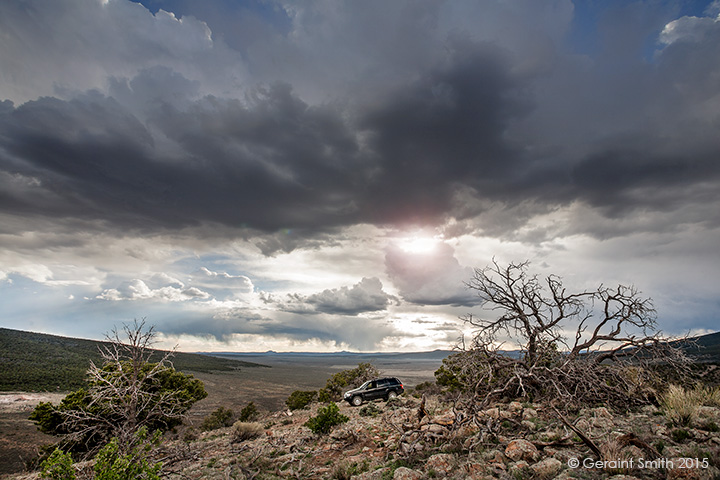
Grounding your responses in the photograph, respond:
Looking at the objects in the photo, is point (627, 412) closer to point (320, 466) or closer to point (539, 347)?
point (539, 347)

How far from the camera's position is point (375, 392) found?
22.8 meters

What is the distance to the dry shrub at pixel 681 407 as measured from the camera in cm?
770

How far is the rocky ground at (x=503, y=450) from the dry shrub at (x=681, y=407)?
221 mm

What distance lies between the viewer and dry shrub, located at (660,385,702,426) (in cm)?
770

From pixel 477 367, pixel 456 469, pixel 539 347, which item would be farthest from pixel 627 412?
pixel 456 469

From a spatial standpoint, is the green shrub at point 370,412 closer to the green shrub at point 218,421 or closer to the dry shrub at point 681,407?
the dry shrub at point 681,407

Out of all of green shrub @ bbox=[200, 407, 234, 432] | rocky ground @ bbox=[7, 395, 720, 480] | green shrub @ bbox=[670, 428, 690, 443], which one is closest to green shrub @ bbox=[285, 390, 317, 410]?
green shrub @ bbox=[200, 407, 234, 432]

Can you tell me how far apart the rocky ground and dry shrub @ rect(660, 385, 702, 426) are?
0.22 metres

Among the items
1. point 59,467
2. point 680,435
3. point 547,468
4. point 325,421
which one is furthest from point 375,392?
point 59,467

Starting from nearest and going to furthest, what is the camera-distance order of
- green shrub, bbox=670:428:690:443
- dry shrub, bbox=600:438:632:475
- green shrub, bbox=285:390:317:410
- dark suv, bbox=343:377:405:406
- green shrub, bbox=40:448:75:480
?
1. dry shrub, bbox=600:438:632:475
2. green shrub, bbox=40:448:75:480
3. green shrub, bbox=670:428:690:443
4. dark suv, bbox=343:377:405:406
5. green shrub, bbox=285:390:317:410

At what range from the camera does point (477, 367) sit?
12.5 metres

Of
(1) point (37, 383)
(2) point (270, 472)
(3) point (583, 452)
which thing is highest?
(3) point (583, 452)

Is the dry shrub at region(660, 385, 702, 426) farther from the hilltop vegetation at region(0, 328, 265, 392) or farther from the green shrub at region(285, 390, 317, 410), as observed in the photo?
the hilltop vegetation at region(0, 328, 265, 392)

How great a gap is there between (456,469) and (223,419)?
2597 cm
